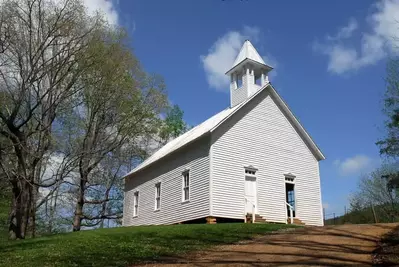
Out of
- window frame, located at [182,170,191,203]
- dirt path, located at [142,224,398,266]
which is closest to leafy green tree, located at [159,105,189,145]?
window frame, located at [182,170,191,203]

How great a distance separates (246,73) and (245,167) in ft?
21.2

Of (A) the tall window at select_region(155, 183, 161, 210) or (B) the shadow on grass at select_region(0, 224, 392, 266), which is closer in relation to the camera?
(B) the shadow on grass at select_region(0, 224, 392, 266)

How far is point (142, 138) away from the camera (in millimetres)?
35812

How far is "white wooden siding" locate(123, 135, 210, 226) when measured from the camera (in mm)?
22875

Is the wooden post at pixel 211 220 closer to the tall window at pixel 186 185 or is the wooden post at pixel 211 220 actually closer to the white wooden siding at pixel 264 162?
the white wooden siding at pixel 264 162

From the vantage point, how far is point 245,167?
23578mm

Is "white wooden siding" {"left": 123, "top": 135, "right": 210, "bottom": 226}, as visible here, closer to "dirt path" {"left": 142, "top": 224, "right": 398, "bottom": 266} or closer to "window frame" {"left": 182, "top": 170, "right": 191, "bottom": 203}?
"window frame" {"left": 182, "top": 170, "right": 191, "bottom": 203}

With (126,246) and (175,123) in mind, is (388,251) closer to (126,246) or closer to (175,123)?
(126,246)

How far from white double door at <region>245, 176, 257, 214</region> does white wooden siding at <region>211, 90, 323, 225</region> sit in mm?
278

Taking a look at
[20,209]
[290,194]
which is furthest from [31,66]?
[290,194]

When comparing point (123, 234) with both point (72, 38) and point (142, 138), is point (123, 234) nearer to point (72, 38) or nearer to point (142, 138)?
point (72, 38)

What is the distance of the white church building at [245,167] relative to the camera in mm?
22719

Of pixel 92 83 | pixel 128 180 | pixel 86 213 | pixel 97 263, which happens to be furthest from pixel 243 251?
pixel 86 213

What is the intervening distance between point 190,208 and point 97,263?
11.3m
